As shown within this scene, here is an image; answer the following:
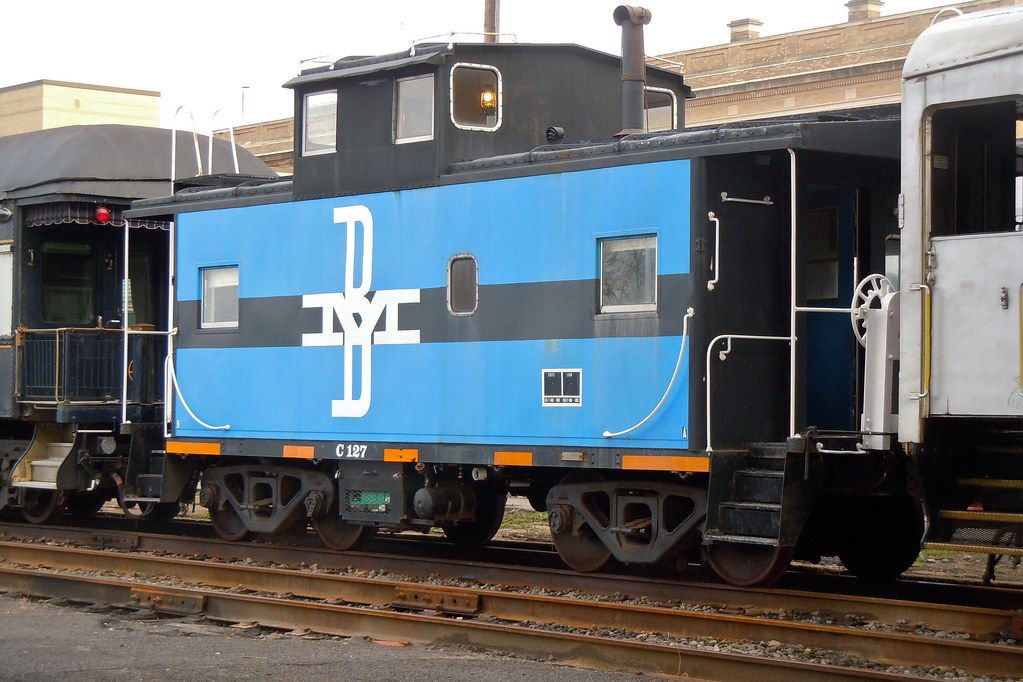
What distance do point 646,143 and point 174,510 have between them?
8.64m

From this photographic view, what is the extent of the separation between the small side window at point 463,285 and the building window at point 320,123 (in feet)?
6.33

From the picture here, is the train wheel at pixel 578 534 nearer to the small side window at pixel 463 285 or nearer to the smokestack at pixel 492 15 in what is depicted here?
the small side window at pixel 463 285

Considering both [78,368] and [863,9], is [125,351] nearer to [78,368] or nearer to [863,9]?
[78,368]

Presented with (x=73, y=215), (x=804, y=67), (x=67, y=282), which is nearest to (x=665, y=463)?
(x=73, y=215)

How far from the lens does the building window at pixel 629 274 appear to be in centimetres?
1073

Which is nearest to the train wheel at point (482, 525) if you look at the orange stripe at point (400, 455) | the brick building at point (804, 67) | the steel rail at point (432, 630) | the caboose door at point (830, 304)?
the orange stripe at point (400, 455)

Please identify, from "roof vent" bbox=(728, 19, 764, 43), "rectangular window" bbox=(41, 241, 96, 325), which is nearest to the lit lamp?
"rectangular window" bbox=(41, 241, 96, 325)

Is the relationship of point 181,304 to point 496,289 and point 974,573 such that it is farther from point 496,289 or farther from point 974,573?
point 974,573

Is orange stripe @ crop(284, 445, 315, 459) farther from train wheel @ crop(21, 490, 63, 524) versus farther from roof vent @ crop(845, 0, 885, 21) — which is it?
roof vent @ crop(845, 0, 885, 21)

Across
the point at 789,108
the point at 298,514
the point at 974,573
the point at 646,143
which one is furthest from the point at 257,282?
the point at 789,108

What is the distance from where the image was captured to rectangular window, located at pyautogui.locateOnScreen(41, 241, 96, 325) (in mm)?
16219

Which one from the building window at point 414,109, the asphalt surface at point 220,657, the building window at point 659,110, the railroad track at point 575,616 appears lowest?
the asphalt surface at point 220,657

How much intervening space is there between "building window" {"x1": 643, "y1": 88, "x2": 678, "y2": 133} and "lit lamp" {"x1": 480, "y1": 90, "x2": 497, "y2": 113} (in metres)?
1.84

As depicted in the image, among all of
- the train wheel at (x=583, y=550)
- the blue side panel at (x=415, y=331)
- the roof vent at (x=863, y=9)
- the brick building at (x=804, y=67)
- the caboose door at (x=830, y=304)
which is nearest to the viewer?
the blue side panel at (x=415, y=331)
